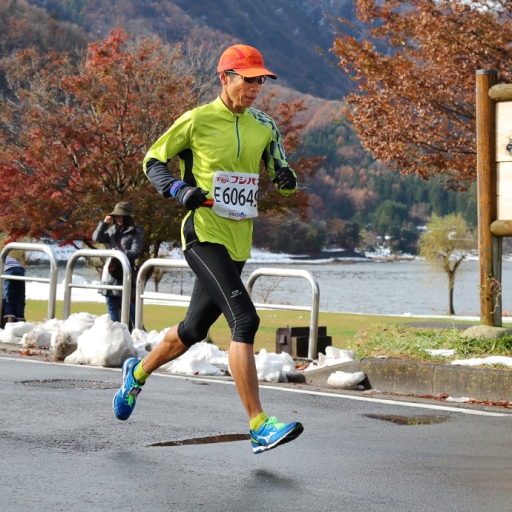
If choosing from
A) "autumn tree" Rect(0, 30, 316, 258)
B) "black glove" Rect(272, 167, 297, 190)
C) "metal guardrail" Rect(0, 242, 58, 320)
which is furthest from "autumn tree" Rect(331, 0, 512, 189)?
"black glove" Rect(272, 167, 297, 190)

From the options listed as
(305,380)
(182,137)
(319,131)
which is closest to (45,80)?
(305,380)

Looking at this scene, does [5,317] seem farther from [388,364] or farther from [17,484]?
[17,484]

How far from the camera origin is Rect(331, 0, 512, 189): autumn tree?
18.5m

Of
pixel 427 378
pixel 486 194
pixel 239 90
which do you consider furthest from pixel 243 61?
pixel 486 194

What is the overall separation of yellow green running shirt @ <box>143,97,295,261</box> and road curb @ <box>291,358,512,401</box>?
276 centimetres

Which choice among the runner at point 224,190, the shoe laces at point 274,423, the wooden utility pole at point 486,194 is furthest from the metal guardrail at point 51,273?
the shoe laces at point 274,423

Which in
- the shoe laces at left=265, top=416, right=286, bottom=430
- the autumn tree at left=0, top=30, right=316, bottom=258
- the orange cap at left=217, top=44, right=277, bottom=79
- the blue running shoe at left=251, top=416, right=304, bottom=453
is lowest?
the blue running shoe at left=251, top=416, right=304, bottom=453

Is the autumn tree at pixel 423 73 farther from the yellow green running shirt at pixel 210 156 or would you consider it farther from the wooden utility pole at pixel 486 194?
the yellow green running shirt at pixel 210 156

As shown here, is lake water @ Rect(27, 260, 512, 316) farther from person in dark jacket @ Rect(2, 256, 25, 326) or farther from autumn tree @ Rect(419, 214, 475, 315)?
person in dark jacket @ Rect(2, 256, 25, 326)

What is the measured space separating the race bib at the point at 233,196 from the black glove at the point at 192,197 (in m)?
0.13

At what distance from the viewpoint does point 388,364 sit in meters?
8.14

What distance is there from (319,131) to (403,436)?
13603cm

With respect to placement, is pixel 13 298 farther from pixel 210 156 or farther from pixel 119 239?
pixel 210 156

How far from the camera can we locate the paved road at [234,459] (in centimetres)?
405
